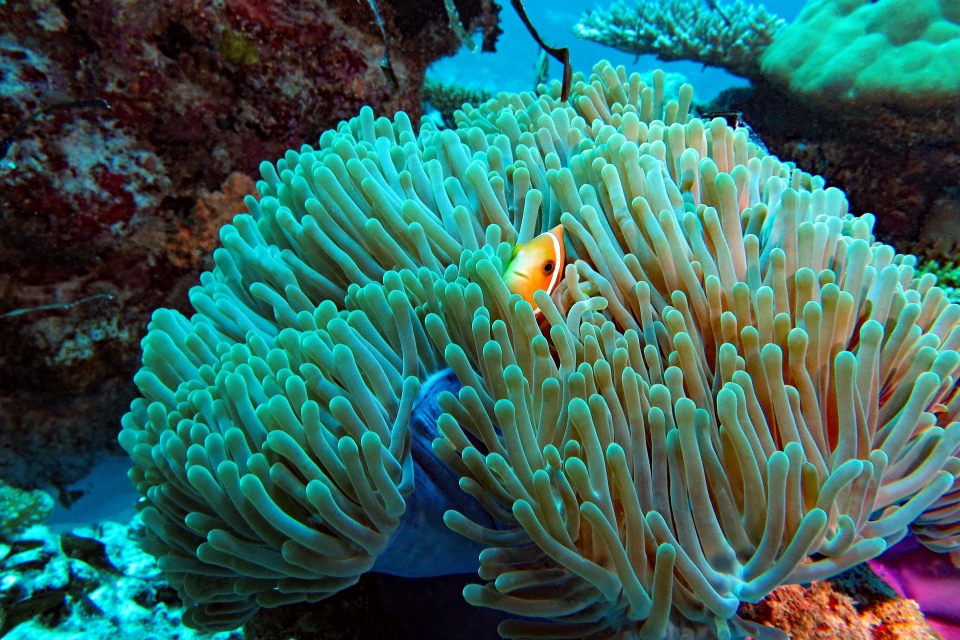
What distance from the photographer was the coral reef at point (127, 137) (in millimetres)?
2559

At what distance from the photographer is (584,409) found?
1.28 m

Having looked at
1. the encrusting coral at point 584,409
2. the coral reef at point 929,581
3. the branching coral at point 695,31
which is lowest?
the coral reef at point 929,581

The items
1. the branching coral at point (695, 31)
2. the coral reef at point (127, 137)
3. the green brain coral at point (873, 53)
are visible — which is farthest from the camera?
the branching coral at point (695, 31)

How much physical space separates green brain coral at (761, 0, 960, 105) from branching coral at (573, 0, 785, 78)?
16.4 inches

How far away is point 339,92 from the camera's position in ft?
10.2

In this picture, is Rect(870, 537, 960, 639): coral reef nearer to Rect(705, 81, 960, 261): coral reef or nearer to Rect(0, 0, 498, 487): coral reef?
Rect(705, 81, 960, 261): coral reef

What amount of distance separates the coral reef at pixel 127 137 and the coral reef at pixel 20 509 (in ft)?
0.82

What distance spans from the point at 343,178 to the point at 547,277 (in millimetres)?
969

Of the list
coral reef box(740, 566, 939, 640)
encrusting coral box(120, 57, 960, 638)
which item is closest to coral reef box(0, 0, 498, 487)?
encrusting coral box(120, 57, 960, 638)

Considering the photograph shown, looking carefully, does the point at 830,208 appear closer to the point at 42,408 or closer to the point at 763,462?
the point at 763,462

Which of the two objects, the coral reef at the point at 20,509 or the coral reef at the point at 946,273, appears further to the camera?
the coral reef at the point at 20,509

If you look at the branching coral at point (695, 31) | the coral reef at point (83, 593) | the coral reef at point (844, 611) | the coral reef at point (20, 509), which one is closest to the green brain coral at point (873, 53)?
the branching coral at point (695, 31)

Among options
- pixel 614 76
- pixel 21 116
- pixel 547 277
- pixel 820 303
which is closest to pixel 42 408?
pixel 21 116

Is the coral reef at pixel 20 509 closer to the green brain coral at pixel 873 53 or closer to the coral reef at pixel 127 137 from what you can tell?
the coral reef at pixel 127 137
